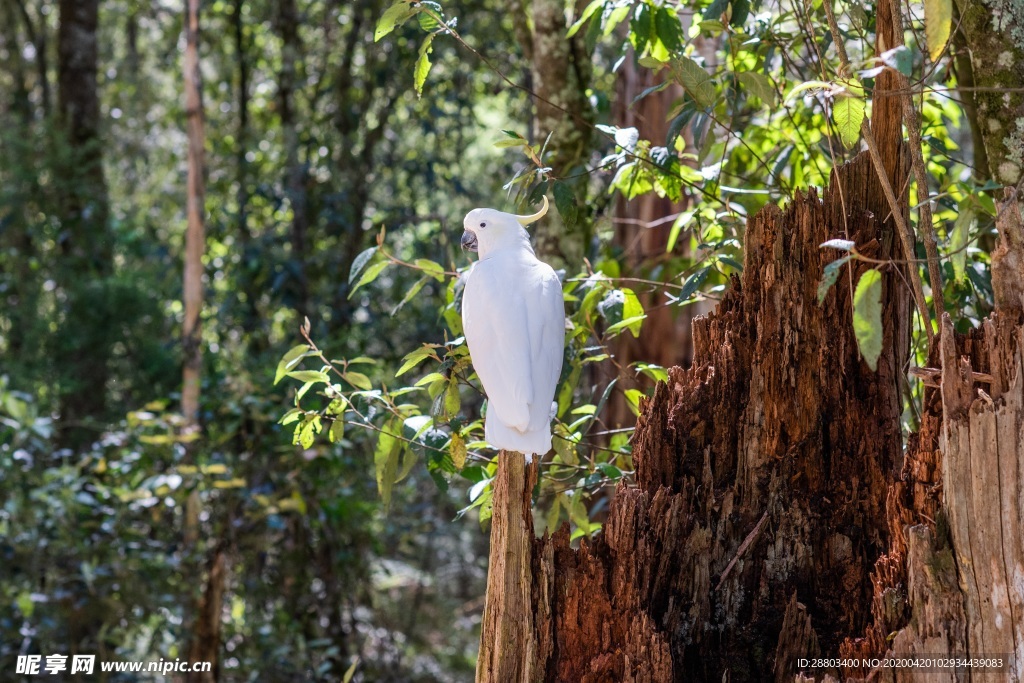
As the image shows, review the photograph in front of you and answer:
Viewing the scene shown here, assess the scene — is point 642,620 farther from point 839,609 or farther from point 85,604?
point 85,604

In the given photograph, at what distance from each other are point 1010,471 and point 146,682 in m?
4.18

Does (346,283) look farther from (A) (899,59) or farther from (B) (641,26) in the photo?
(A) (899,59)

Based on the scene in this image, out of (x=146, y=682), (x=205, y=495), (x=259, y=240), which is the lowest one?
(x=146, y=682)

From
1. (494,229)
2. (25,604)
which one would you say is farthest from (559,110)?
(25,604)

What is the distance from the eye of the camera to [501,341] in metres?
2.20

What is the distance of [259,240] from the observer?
5793mm

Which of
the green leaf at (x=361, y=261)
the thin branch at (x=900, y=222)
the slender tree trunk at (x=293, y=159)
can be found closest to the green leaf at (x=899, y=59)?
the thin branch at (x=900, y=222)

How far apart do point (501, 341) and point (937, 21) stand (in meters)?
1.10

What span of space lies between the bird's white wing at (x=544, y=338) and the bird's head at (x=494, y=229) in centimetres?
13

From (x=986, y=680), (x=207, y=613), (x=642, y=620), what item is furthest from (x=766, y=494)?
(x=207, y=613)

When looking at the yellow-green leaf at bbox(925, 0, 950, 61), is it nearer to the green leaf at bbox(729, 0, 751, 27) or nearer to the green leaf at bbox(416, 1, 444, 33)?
the green leaf at bbox(729, 0, 751, 27)

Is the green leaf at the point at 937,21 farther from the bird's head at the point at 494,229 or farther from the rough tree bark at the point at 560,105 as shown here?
the rough tree bark at the point at 560,105

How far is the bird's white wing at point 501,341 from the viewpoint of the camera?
2.14 meters

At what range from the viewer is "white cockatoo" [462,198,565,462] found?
2.14m
